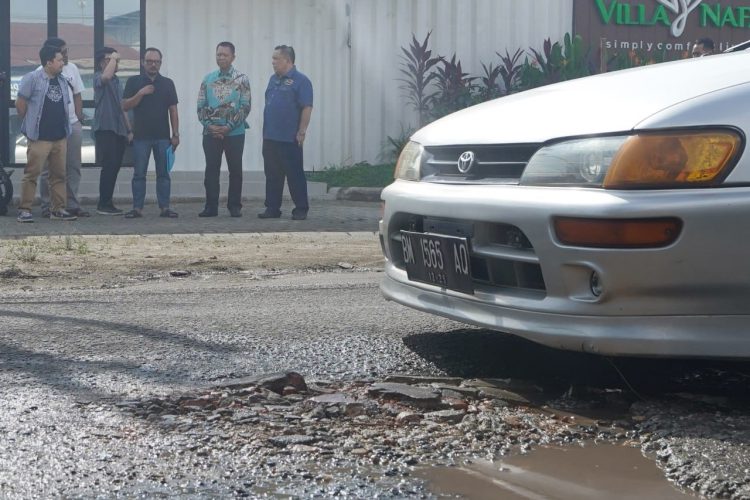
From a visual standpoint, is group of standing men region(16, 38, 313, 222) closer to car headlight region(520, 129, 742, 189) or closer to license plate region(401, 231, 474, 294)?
license plate region(401, 231, 474, 294)

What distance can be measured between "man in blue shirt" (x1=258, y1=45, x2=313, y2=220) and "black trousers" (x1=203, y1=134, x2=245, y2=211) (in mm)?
369

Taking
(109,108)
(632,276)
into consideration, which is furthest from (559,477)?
(109,108)

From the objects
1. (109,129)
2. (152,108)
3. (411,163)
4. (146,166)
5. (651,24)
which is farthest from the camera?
(651,24)

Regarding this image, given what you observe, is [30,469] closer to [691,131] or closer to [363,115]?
[691,131]

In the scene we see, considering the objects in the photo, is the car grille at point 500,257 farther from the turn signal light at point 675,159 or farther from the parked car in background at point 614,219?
the turn signal light at point 675,159

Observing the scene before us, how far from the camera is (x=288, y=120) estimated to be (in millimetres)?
11156

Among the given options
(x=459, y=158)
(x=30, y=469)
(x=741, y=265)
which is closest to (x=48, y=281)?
(x=459, y=158)

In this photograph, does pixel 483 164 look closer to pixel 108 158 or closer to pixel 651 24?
pixel 108 158

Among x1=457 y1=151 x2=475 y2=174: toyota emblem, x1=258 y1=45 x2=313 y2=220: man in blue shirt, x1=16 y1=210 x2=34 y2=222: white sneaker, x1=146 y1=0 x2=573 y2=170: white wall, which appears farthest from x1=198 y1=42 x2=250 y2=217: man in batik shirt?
x1=457 y1=151 x2=475 y2=174: toyota emblem

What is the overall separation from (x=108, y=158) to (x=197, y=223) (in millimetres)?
1490

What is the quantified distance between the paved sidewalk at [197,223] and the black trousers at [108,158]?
0.24m

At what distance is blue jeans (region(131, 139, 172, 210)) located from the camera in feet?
37.6

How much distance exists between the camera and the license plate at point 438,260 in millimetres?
4055

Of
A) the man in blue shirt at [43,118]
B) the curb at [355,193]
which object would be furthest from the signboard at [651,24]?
the man in blue shirt at [43,118]
